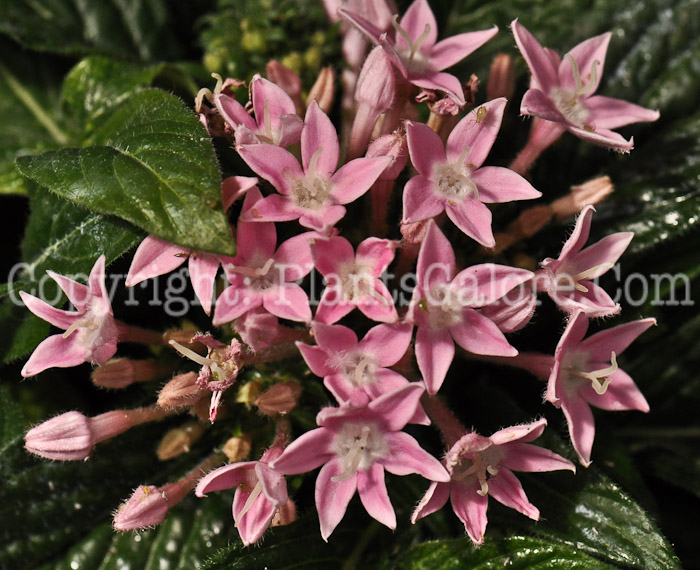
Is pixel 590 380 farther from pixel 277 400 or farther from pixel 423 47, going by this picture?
pixel 423 47

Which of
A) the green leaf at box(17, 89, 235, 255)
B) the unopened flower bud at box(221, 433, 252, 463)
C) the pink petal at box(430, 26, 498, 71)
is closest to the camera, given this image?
the green leaf at box(17, 89, 235, 255)

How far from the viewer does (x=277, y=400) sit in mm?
1015

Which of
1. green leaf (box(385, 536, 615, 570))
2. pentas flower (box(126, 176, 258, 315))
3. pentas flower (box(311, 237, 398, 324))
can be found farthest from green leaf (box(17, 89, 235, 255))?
green leaf (box(385, 536, 615, 570))

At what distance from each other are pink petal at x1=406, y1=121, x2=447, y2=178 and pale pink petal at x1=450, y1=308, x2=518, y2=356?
0.73 ft

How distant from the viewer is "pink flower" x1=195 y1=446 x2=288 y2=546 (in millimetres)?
894

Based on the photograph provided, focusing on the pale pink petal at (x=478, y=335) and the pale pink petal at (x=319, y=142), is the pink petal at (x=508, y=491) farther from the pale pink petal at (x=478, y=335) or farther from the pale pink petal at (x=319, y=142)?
the pale pink petal at (x=319, y=142)

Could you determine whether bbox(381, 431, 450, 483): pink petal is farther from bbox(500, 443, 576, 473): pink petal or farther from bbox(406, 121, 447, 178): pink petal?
bbox(406, 121, 447, 178): pink petal

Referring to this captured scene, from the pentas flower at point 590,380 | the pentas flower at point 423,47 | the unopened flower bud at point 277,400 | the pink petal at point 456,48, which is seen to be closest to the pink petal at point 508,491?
the pentas flower at point 590,380

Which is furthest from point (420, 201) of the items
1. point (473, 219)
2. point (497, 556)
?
point (497, 556)

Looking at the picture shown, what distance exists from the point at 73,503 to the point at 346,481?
0.57m

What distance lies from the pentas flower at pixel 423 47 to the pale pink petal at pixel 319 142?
154 mm

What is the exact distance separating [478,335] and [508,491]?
24cm

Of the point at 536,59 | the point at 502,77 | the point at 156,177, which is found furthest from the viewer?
the point at 502,77

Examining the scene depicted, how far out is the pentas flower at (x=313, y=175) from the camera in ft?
3.11
